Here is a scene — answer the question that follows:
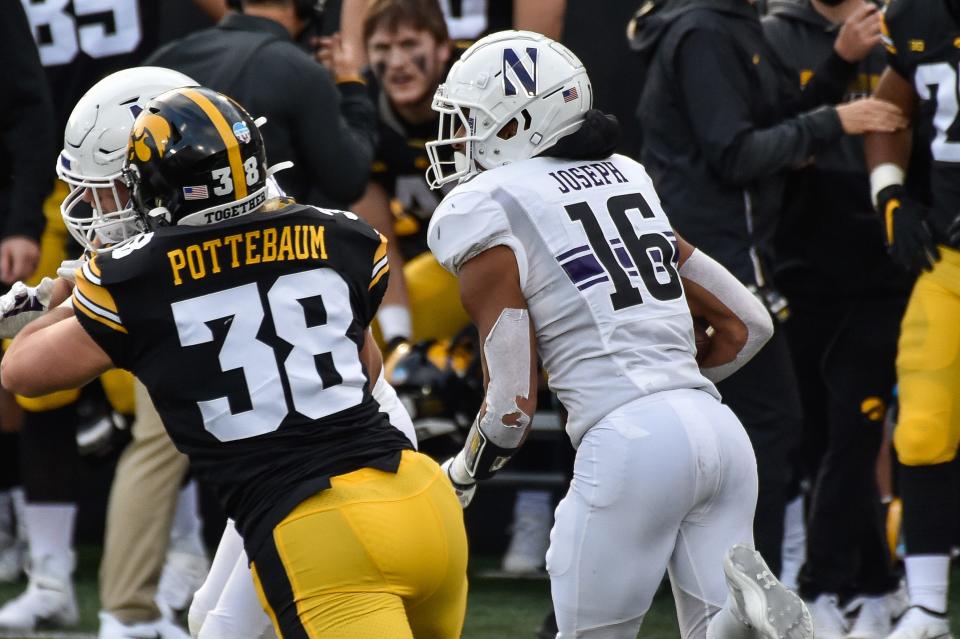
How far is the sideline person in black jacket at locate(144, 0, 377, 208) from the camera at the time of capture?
165 inches

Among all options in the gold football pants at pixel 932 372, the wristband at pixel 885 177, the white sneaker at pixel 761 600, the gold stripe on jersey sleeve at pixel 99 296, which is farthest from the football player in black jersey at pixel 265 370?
the wristband at pixel 885 177

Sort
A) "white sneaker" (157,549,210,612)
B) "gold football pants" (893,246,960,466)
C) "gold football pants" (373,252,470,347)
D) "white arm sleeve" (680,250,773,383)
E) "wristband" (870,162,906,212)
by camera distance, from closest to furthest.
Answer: "white arm sleeve" (680,250,773,383)
"gold football pants" (893,246,960,466)
"wristband" (870,162,906,212)
"white sneaker" (157,549,210,612)
"gold football pants" (373,252,470,347)

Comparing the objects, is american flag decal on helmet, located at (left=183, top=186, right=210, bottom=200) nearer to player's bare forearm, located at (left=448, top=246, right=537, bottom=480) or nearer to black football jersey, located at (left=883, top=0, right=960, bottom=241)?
player's bare forearm, located at (left=448, top=246, right=537, bottom=480)

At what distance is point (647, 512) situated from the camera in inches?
117

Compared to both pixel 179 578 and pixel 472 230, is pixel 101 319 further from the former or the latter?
pixel 179 578

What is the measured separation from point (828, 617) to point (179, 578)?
75.1 inches

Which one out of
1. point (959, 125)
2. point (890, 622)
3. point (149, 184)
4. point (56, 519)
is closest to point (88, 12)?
point (56, 519)

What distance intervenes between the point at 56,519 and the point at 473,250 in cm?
223

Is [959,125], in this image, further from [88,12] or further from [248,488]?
[88,12]

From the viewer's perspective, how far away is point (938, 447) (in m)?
4.12

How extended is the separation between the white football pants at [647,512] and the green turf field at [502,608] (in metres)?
1.50

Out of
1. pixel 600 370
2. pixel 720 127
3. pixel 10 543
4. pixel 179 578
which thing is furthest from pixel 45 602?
pixel 720 127

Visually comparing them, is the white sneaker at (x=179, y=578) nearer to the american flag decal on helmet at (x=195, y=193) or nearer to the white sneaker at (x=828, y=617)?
the white sneaker at (x=828, y=617)

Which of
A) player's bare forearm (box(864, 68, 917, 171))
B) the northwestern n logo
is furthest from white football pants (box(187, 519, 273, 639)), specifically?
player's bare forearm (box(864, 68, 917, 171))
